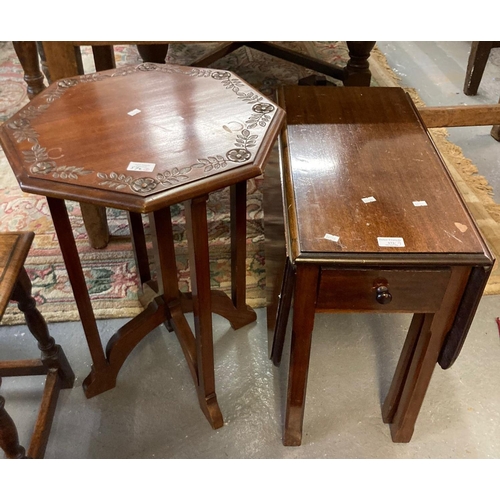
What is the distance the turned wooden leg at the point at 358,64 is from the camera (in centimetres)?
226

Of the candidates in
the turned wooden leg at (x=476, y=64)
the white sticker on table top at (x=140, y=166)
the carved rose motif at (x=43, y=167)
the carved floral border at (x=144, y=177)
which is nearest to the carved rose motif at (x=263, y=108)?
the carved floral border at (x=144, y=177)

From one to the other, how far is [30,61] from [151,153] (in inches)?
32.2

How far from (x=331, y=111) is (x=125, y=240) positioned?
36.3 inches

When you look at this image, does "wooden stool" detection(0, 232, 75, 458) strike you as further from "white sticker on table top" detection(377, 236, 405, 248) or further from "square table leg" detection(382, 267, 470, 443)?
"square table leg" detection(382, 267, 470, 443)

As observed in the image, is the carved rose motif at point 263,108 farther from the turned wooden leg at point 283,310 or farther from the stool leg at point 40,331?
the stool leg at point 40,331

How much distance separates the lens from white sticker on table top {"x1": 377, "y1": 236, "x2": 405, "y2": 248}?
0.92 meters

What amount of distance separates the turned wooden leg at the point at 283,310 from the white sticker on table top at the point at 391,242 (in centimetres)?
17

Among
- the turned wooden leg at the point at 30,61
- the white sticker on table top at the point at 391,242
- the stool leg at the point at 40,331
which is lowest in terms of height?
the stool leg at the point at 40,331

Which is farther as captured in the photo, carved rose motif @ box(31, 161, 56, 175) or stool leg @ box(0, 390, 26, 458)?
stool leg @ box(0, 390, 26, 458)

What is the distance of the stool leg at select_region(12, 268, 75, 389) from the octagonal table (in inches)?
2.7

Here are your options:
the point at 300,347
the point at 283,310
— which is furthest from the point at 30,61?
the point at 300,347

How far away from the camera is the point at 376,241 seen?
93 centimetres

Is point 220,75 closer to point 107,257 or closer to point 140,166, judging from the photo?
point 140,166

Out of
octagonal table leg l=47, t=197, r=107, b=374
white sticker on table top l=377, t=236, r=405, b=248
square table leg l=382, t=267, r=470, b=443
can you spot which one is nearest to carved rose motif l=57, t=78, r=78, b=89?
octagonal table leg l=47, t=197, r=107, b=374
